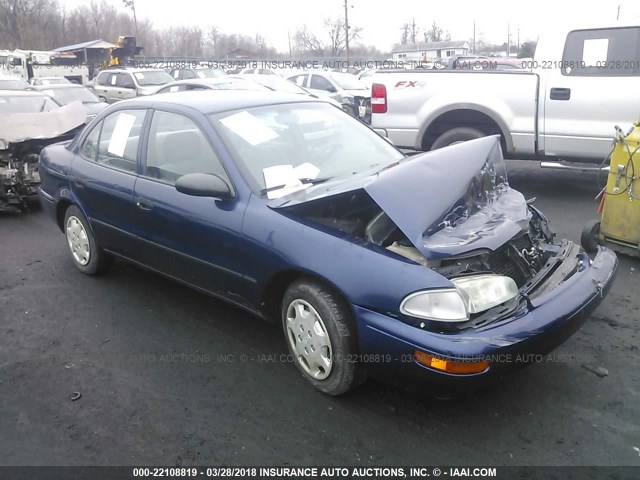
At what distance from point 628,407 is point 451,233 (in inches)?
51.4

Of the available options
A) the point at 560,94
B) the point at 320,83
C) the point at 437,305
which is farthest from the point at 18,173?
the point at 320,83

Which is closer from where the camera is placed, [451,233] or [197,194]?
[451,233]

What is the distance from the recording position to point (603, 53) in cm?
655

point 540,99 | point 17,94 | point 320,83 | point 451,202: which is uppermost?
point 320,83

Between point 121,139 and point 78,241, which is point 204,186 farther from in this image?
point 78,241

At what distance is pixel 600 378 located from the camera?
10.4 ft

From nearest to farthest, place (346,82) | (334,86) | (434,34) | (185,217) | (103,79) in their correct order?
(185,217) < (334,86) < (346,82) < (103,79) < (434,34)

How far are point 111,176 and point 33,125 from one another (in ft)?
12.8

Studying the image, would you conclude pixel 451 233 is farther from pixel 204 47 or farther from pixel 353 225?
pixel 204 47

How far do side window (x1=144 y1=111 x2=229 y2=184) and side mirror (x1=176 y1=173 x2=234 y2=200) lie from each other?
0.55 feet

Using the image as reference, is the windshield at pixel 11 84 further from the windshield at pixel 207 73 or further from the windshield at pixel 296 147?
the windshield at pixel 296 147

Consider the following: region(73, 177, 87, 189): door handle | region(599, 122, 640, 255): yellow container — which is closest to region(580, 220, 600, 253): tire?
region(599, 122, 640, 255): yellow container

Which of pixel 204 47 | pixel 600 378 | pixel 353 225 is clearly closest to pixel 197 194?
pixel 353 225

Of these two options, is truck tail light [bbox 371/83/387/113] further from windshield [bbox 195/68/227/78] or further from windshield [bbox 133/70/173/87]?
windshield [bbox 195/68/227/78]
